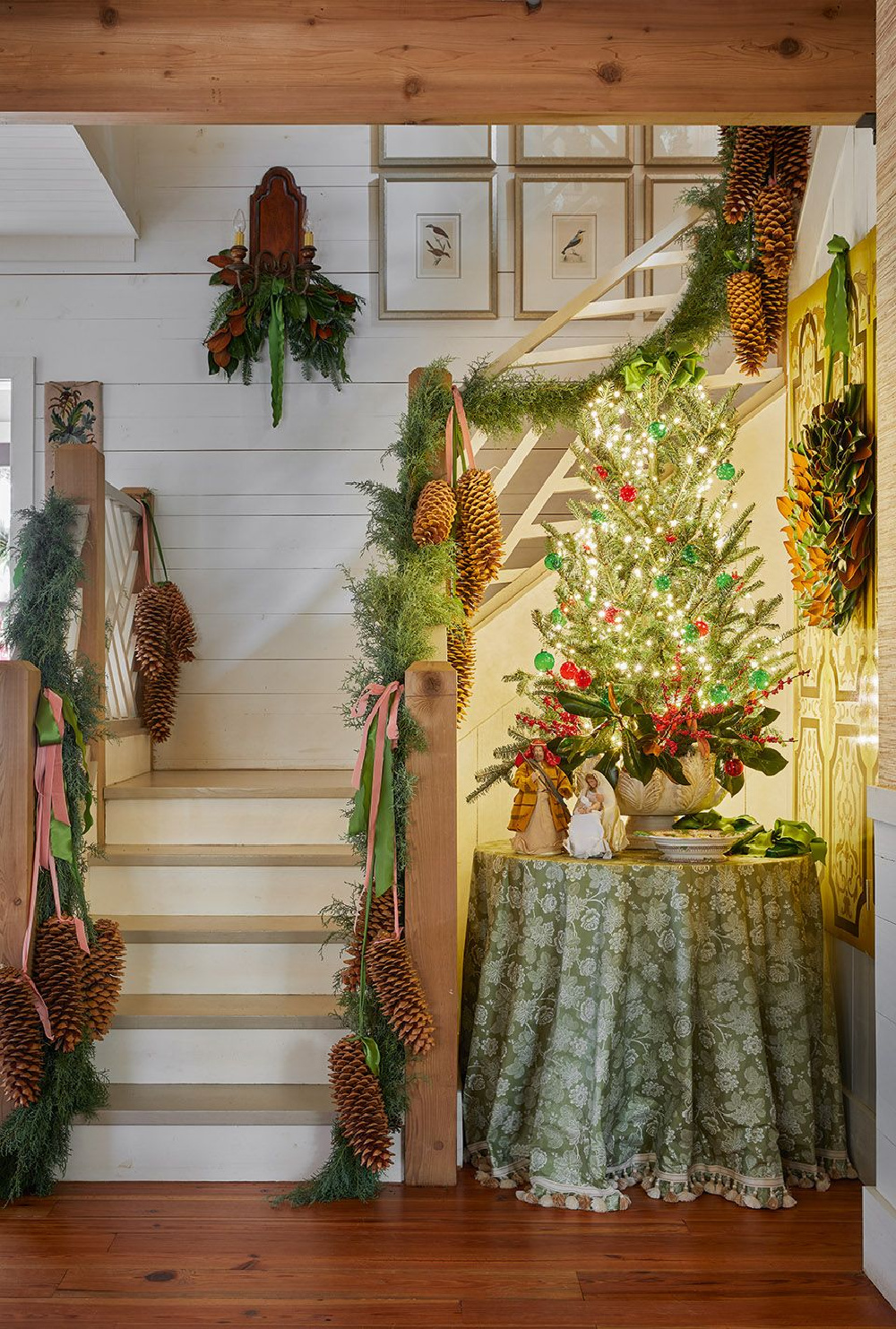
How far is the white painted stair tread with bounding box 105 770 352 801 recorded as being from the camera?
11.6ft

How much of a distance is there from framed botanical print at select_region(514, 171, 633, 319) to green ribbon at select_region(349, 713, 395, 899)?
2.35 meters

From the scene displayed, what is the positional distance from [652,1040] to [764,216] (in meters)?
2.13

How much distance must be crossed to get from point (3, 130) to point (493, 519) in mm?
1816

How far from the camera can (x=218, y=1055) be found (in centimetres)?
291

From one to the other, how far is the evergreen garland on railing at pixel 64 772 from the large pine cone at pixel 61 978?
0.06 metres

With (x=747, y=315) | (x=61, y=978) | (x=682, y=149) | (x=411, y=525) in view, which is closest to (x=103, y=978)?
(x=61, y=978)

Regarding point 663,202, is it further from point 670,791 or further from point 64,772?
point 64,772

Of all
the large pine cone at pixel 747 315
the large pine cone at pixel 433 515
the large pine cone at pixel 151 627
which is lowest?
the large pine cone at pixel 151 627

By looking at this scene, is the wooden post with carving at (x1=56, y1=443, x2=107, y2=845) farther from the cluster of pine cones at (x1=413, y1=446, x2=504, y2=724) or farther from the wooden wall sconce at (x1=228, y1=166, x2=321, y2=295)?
the wooden wall sconce at (x1=228, y1=166, x2=321, y2=295)

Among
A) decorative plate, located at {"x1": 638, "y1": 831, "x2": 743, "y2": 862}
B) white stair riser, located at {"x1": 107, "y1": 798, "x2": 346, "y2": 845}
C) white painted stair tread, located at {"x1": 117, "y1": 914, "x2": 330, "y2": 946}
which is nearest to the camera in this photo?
decorative plate, located at {"x1": 638, "y1": 831, "x2": 743, "y2": 862}

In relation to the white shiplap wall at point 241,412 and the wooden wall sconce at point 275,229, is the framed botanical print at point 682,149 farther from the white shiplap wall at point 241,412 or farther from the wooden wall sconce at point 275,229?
the wooden wall sconce at point 275,229

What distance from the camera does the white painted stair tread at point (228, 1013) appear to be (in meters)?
2.91

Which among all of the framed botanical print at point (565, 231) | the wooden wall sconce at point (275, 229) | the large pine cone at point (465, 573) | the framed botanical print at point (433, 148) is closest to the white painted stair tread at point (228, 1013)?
the large pine cone at point (465, 573)

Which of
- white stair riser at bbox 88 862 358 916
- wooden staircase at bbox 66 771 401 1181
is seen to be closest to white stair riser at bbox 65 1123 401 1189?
wooden staircase at bbox 66 771 401 1181
